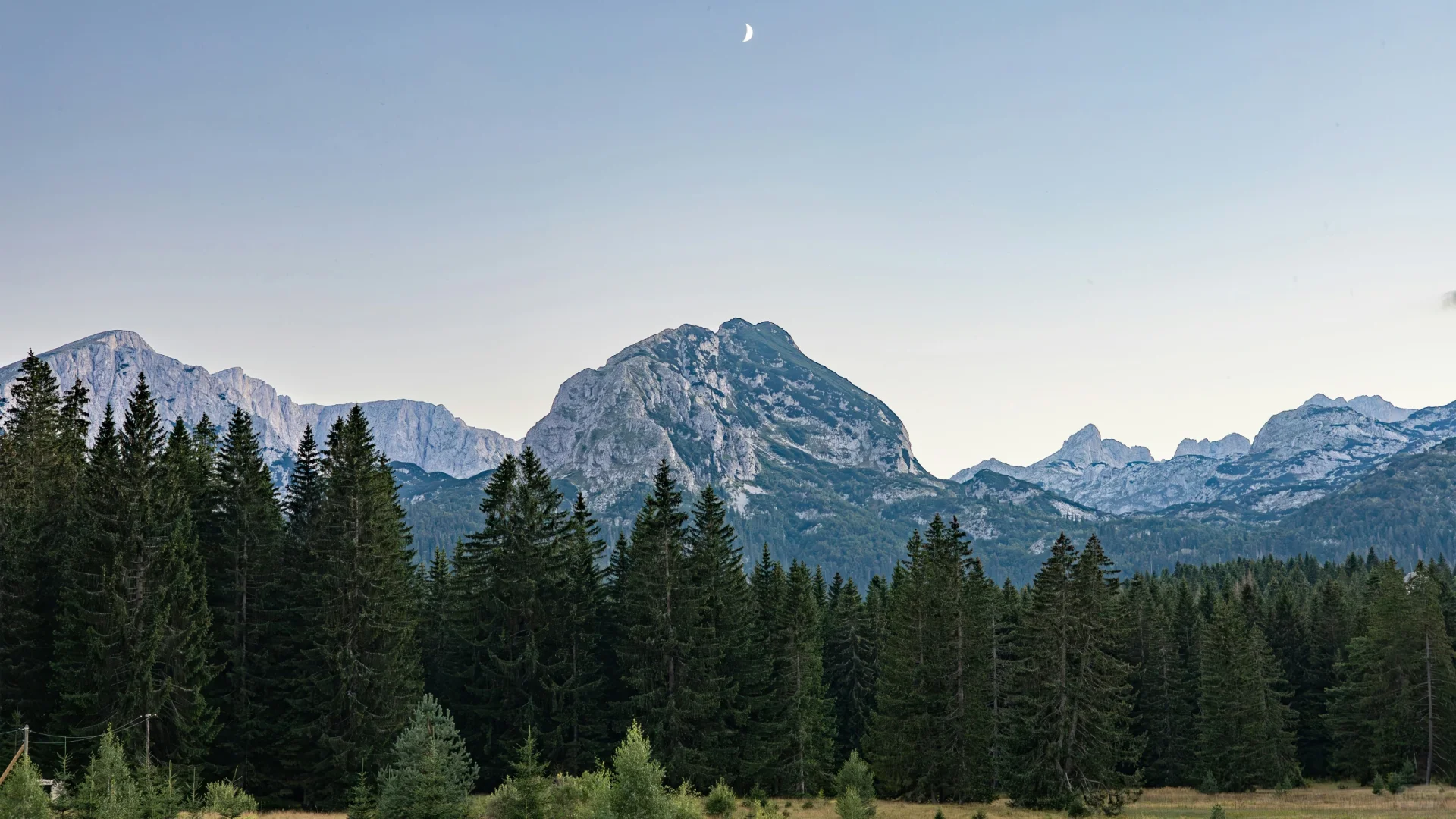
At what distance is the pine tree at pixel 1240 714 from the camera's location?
79.9 m

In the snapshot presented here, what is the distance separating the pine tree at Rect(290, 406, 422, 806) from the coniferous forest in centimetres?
16

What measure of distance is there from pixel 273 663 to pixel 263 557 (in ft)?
19.4

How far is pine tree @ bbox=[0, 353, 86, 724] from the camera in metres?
54.1

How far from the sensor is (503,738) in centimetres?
6062

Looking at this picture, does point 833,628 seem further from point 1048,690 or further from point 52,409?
point 52,409

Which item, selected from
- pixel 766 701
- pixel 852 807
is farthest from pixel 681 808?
pixel 766 701

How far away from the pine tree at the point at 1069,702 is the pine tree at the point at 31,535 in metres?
51.3

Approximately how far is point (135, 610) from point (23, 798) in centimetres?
1701

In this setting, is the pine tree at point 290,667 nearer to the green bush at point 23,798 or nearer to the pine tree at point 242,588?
the pine tree at point 242,588

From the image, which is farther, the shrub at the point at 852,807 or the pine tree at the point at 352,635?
the pine tree at the point at 352,635

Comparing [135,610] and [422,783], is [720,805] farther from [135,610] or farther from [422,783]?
[135,610]

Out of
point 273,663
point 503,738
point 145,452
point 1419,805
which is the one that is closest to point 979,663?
point 1419,805

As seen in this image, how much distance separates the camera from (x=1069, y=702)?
58969 millimetres

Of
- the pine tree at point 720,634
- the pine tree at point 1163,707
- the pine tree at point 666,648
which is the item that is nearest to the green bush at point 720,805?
the pine tree at point 666,648
